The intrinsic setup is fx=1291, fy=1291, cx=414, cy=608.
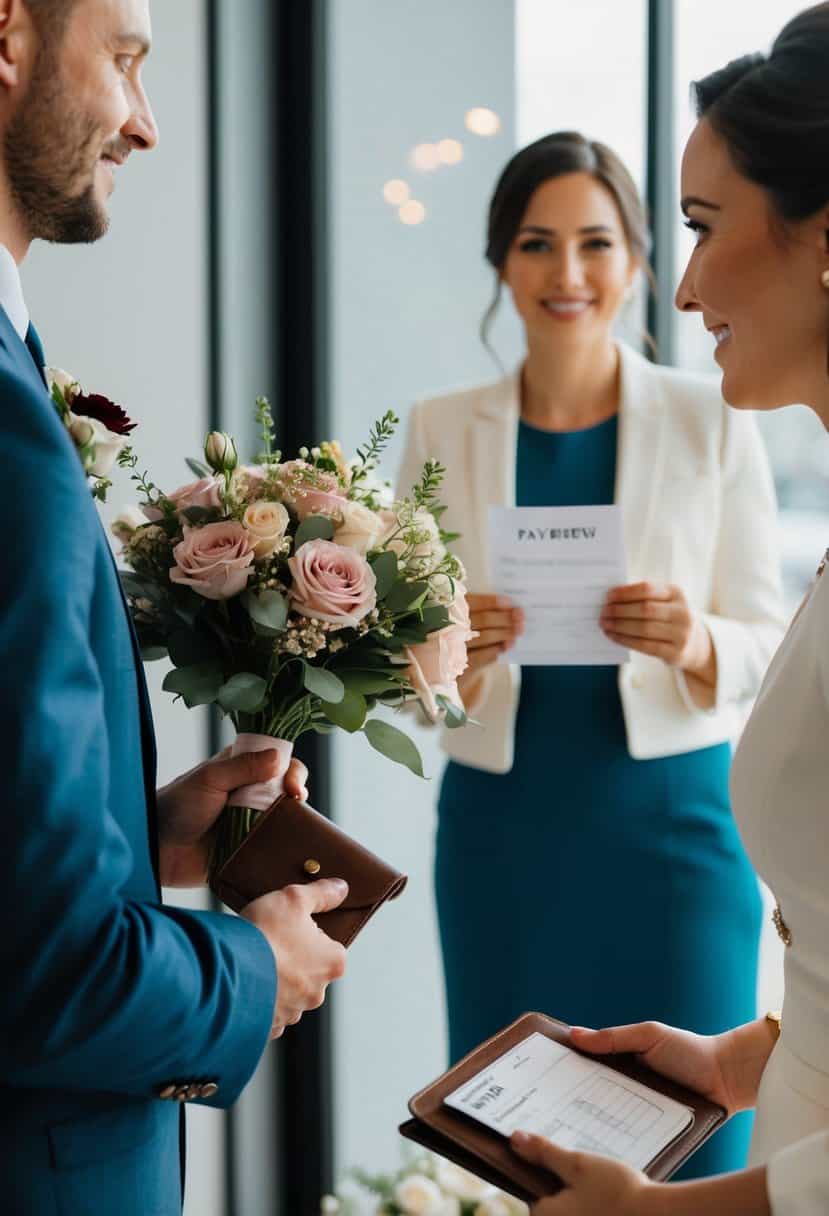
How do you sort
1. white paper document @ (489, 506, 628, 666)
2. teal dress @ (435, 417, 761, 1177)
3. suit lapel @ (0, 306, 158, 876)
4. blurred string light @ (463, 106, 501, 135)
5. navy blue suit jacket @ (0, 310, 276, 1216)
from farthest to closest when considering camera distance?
blurred string light @ (463, 106, 501, 135) → teal dress @ (435, 417, 761, 1177) → white paper document @ (489, 506, 628, 666) → suit lapel @ (0, 306, 158, 876) → navy blue suit jacket @ (0, 310, 276, 1216)

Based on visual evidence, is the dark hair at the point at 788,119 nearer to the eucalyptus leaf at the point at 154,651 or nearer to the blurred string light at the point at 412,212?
the eucalyptus leaf at the point at 154,651

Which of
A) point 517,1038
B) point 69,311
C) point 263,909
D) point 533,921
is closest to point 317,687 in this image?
point 263,909

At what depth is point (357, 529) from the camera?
142 centimetres

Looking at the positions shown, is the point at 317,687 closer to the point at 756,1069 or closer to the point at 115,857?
the point at 115,857

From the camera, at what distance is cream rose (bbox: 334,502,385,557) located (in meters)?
1.42

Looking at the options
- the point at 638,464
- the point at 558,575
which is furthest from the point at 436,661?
the point at 638,464

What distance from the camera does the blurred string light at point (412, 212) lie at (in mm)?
3195

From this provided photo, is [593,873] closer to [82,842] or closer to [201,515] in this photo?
[201,515]

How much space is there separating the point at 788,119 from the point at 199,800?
97 centimetres

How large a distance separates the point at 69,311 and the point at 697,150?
159cm

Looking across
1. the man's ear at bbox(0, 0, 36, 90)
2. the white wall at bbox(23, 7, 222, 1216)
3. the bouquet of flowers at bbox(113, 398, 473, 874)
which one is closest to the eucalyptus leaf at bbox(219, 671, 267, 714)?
the bouquet of flowers at bbox(113, 398, 473, 874)

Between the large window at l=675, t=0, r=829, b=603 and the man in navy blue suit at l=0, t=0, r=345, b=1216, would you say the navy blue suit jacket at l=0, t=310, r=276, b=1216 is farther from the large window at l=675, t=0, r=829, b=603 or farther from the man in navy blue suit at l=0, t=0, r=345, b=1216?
the large window at l=675, t=0, r=829, b=603

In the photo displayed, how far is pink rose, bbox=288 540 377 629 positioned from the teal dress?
3.91 ft

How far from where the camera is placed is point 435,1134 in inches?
46.6
